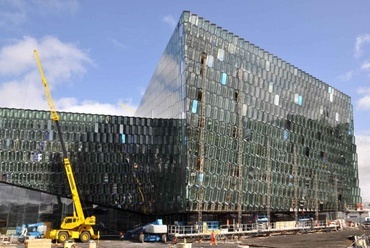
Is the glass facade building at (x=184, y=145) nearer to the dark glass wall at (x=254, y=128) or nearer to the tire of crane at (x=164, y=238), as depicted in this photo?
the dark glass wall at (x=254, y=128)

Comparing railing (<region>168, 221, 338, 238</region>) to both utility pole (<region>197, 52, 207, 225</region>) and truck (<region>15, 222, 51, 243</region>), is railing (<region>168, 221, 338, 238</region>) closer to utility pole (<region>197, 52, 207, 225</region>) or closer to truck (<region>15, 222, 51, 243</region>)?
utility pole (<region>197, 52, 207, 225</region>)

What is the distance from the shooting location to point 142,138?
83500mm

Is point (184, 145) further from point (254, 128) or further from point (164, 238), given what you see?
point (254, 128)

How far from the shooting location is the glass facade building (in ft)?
247

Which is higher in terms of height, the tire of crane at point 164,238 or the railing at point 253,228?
the railing at point 253,228

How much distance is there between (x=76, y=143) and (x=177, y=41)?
26.6m

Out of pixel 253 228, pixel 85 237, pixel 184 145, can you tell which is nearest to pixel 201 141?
pixel 184 145

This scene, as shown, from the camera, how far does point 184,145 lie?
74.6 metres

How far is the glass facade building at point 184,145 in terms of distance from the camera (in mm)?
75375

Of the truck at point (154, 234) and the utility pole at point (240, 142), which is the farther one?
the utility pole at point (240, 142)

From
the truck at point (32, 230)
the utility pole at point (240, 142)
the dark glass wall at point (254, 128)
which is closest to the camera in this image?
the truck at point (32, 230)

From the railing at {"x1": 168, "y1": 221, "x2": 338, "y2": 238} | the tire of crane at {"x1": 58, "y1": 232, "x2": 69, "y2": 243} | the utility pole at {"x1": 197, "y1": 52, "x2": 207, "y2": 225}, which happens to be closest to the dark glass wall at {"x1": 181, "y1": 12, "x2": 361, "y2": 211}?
the utility pole at {"x1": 197, "y1": 52, "x2": 207, "y2": 225}

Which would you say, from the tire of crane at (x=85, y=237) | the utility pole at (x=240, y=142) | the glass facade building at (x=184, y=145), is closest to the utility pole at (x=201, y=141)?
the glass facade building at (x=184, y=145)

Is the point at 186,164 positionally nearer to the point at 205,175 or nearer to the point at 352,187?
the point at 205,175
